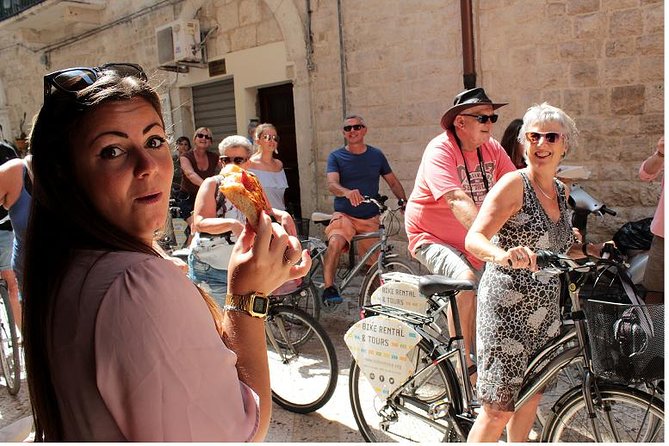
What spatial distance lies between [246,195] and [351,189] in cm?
431

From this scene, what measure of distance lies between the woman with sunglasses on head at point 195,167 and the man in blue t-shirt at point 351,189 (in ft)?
7.24

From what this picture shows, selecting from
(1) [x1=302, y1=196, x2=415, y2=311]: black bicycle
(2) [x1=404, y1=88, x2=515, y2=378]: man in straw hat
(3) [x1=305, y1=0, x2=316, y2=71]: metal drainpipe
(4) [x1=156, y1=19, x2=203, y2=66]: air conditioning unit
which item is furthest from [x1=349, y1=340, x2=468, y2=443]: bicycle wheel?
(4) [x1=156, y1=19, x2=203, y2=66]: air conditioning unit

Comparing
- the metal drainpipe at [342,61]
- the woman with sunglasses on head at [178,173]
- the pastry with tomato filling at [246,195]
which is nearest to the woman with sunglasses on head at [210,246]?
the pastry with tomato filling at [246,195]

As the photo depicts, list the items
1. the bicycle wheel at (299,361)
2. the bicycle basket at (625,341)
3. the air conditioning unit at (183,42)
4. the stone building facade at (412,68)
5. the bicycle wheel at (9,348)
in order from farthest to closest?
the air conditioning unit at (183,42) < the stone building facade at (412,68) < the bicycle wheel at (9,348) < the bicycle wheel at (299,361) < the bicycle basket at (625,341)

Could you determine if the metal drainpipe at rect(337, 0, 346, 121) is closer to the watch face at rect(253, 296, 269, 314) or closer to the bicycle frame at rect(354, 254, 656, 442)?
the bicycle frame at rect(354, 254, 656, 442)

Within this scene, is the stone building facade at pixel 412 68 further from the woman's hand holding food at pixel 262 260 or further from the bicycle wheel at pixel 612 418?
the bicycle wheel at pixel 612 418

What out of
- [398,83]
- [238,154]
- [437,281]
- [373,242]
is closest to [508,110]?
[398,83]

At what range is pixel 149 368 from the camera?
0.96 meters

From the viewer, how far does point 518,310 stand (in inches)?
103

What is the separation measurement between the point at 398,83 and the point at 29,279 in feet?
21.2

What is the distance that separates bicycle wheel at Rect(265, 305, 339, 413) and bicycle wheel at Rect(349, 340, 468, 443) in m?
0.53

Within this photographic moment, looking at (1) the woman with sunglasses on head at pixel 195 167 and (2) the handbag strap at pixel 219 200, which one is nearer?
(2) the handbag strap at pixel 219 200

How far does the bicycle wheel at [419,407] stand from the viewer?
9.63ft

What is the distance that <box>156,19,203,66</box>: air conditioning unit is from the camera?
31.6 feet
